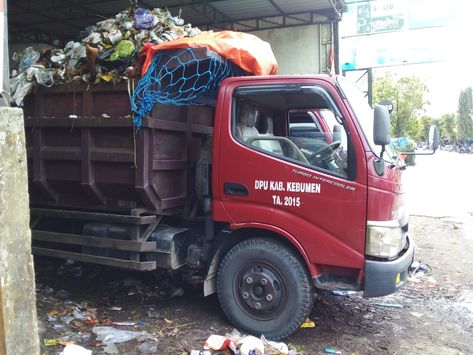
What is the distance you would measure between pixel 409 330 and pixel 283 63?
1011cm

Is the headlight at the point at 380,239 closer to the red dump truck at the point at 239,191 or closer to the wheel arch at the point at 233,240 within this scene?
the red dump truck at the point at 239,191

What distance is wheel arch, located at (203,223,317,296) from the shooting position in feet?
13.1

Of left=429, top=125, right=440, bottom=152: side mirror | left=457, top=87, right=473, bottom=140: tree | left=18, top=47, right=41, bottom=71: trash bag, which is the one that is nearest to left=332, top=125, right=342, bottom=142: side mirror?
left=429, top=125, right=440, bottom=152: side mirror

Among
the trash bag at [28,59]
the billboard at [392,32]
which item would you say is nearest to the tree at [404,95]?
the billboard at [392,32]

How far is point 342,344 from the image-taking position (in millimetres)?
4082

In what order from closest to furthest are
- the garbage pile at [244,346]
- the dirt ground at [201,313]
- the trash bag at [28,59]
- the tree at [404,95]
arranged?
the garbage pile at [244,346] < the dirt ground at [201,313] < the trash bag at [28,59] < the tree at [404,95]

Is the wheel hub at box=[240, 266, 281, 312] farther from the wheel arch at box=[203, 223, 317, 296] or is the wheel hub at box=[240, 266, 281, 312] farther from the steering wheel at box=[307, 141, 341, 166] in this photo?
the steering wheel at box=[307, 141, 341, 166]

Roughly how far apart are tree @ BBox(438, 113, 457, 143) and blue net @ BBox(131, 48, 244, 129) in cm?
6735

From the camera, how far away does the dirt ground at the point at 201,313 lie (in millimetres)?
4055

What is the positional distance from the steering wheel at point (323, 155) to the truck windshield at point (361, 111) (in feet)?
0.87

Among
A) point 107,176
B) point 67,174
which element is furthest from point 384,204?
point 67,174

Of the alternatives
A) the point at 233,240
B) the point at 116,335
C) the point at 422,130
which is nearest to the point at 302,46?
the point at 233,240

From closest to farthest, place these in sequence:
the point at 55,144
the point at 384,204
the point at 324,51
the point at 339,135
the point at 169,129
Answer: the point at 384,204 < the point at 339,135 < the point at 169,129 < the point at 55,144 < the point at 324,51

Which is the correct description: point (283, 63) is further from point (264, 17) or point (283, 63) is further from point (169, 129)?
point (169, 129)
